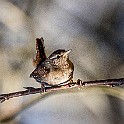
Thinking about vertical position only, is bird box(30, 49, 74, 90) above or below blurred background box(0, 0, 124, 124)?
below

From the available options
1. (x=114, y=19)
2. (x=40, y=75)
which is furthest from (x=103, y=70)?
(x=40, y=75)

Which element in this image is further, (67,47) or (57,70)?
(67,47)

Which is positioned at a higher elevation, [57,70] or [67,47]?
[67,47]

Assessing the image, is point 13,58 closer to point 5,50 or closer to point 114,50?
point 5,50

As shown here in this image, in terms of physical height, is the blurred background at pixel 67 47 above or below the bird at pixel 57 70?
above

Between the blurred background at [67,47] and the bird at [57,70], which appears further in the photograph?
the blurred background at [67,47]
